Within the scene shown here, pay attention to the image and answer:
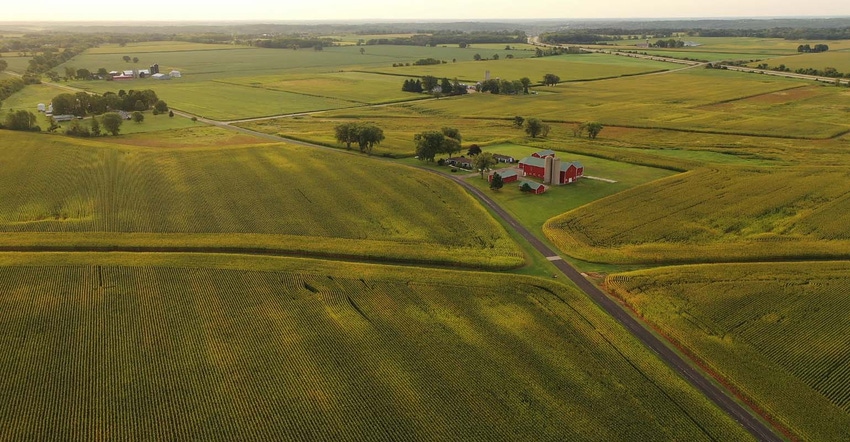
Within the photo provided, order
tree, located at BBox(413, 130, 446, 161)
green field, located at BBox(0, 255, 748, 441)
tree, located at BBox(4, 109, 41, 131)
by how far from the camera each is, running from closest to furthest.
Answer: green field, located at BBox(0, 255, 748, 441)
tree, located at BBox(413, 130, 446, 161)
tree, located at BBox(4, 109, 41, 131)

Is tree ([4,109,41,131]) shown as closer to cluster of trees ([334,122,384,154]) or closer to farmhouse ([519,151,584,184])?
cluster of trees ([334,122,384,154])

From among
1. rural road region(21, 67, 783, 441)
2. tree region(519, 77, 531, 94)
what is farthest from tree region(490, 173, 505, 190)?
tree region(519, 77, 531, 94)

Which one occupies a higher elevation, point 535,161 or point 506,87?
point 506,87

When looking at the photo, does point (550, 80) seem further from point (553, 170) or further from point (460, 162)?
point (553, 170)

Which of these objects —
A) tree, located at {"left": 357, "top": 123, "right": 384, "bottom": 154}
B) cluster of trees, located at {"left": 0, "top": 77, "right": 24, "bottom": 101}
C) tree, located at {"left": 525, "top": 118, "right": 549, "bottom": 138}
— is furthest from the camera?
A: cluster of trees, located at {"left": 0, "top": 77, "right": 24, "bottom": 101}

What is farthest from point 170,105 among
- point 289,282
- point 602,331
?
point 602,331

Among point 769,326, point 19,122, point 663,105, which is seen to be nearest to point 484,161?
point 769,326
